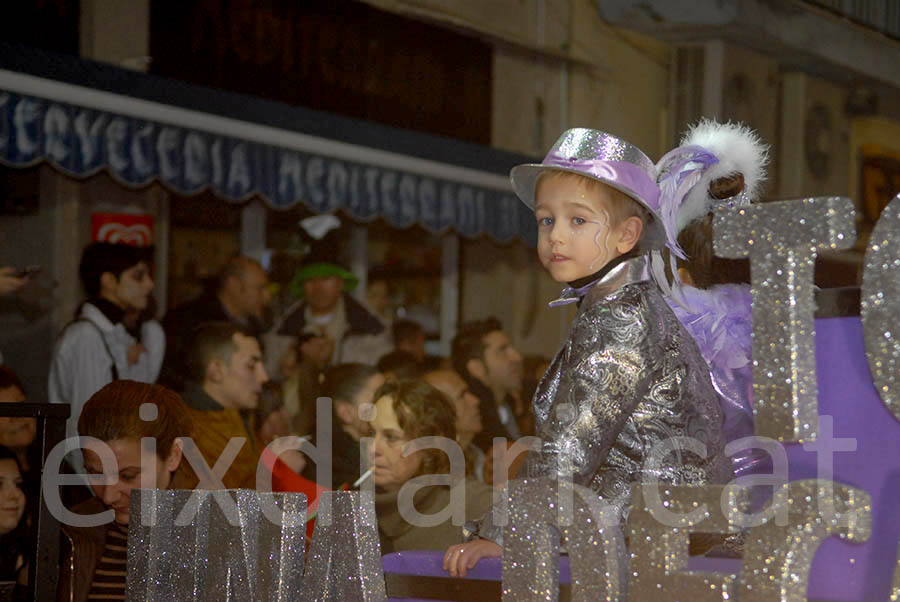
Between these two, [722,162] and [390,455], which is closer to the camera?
[722,162]

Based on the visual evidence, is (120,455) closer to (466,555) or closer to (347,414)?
(466,555)

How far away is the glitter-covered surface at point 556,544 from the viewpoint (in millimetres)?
2174

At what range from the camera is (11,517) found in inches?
155

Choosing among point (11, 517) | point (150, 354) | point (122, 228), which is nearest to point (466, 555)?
point (11, 517)

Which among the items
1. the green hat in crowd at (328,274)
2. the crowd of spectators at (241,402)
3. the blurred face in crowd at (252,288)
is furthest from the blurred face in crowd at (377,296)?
the blurred face in crowd at (252,288)

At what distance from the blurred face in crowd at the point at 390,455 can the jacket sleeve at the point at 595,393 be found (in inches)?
68.9

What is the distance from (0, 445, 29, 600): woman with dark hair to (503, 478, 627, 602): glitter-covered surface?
7.04 feet

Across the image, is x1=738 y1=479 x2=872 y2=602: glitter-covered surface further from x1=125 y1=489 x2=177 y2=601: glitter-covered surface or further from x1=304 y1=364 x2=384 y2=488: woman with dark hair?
x1=304 y1=364 x2=384 y2=488: woman with dark hair

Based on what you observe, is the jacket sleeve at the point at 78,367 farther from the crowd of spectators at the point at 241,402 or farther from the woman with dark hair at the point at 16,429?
the woman with dark hair at the point at 16,429

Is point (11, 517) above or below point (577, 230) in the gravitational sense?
below

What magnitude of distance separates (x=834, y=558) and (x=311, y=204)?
4.39 meters

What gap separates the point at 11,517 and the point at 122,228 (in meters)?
3.18

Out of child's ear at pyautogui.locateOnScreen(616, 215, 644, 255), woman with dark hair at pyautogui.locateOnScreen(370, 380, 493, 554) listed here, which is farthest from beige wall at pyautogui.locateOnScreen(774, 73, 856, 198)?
child's ear at pyautogui.locateOnScreen(616, 215, 644, 255)

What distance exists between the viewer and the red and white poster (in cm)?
679
